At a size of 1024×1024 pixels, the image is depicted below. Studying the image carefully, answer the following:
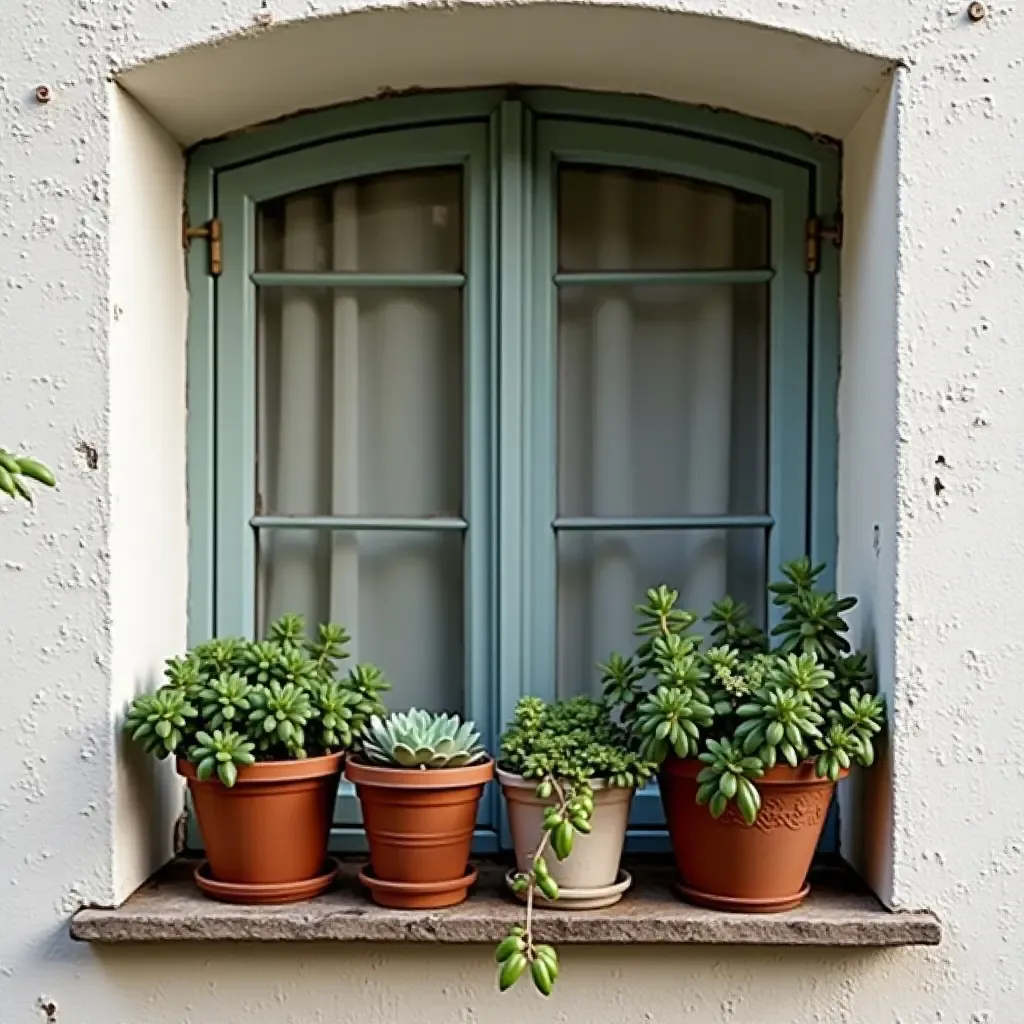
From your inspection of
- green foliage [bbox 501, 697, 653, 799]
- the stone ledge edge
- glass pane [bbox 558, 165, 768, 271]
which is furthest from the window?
the stone ledge edge

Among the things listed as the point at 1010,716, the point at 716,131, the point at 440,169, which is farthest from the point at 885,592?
the point at 440,169

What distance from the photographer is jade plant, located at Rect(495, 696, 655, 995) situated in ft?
→ 4.99

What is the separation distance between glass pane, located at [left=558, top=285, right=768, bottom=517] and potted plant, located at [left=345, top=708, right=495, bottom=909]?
0.46m

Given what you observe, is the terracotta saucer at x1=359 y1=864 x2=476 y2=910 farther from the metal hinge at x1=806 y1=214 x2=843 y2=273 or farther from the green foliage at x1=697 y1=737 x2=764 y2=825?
the metal hinge at x1=806 y1=214 x2=843 y2=273

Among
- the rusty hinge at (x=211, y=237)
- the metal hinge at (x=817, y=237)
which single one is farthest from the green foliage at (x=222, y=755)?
the metal hinge at (x=817, y=237)

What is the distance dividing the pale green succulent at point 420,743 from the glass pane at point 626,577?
29 cm

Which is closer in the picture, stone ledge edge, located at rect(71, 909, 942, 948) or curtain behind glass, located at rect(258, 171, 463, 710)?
stone ledge edge, located at rect(71, 909, 942, 948)

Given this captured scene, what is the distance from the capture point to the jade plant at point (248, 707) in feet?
5.33

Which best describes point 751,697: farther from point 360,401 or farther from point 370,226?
point 370,226

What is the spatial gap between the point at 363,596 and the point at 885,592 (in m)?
0.78

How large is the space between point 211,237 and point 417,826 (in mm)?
934

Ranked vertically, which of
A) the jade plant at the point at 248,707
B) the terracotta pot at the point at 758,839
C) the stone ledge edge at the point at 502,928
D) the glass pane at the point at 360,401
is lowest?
the stone ledge edge at the point at 502,928

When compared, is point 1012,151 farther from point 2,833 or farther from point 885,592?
point 2,833

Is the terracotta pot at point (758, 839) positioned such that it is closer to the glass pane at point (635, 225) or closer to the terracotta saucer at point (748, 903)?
the terracotta saucer at point (748, 903)
